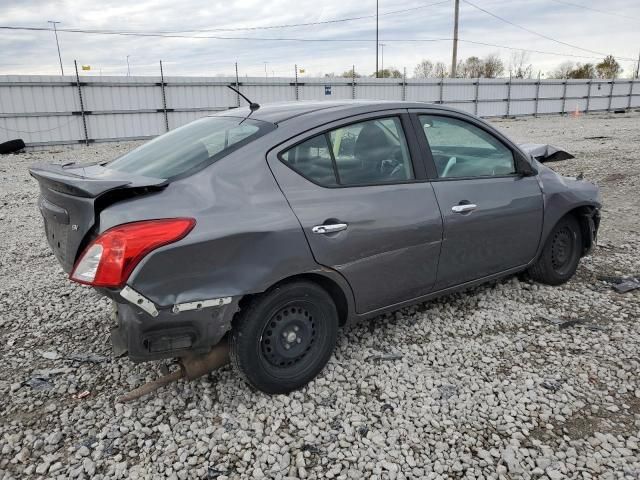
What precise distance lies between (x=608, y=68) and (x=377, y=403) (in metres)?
79.3

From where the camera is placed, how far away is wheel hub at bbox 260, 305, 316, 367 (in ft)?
9.16

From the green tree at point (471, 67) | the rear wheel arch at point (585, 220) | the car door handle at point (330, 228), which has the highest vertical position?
the green tree at point (471, 67)

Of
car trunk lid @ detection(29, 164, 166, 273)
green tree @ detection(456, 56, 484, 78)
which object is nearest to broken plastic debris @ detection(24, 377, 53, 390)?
car trunk lid @ detection(29, 164, 166, 273)

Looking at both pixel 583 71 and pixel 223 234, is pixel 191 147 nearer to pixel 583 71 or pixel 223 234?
pixel 223 234

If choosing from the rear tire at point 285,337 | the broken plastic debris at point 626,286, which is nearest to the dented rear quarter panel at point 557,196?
the broken plastic debris at point 626,286

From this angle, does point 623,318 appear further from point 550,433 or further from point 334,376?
point 334,376

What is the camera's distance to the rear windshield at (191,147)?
2.78 meters

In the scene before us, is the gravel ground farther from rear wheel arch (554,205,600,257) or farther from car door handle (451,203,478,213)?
car door handle (451,203,478,213)

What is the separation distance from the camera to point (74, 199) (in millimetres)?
2527

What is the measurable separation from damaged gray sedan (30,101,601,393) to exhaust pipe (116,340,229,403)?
0.05m

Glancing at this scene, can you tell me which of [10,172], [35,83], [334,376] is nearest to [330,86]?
[35,83]

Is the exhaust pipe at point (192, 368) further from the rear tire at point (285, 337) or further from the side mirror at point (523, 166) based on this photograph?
the side mirror at point (523, 166)

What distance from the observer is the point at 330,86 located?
2281 centimetres

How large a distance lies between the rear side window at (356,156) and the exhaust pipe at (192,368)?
3.72 feet
